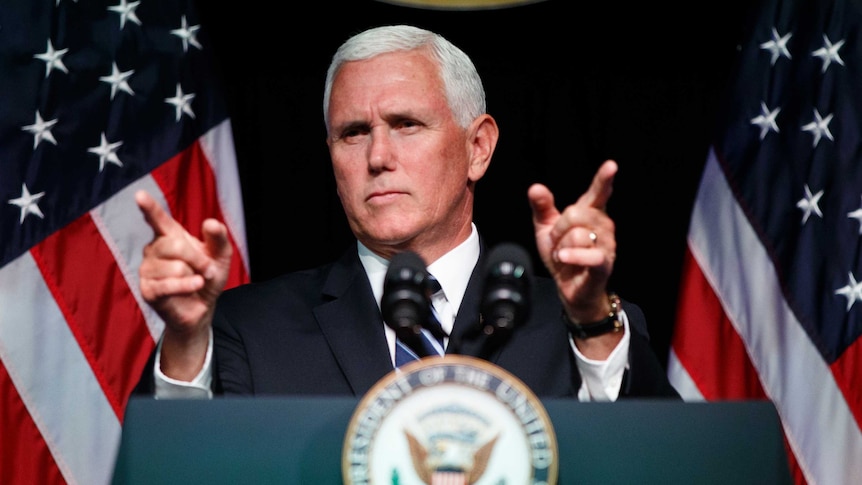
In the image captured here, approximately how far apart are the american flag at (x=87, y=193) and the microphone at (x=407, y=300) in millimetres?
1779

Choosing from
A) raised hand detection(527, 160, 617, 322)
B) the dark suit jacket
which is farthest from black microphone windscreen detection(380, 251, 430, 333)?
the dark suit jacket

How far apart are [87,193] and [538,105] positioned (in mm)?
1341

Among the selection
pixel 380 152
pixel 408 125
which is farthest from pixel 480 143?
pixel 380 152

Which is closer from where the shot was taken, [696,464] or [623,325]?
[696,464]

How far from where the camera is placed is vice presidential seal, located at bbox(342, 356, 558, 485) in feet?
3.92

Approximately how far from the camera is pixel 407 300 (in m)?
1.35

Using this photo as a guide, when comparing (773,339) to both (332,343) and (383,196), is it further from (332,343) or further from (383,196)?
(332,343)

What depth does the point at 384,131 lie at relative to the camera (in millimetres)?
2320

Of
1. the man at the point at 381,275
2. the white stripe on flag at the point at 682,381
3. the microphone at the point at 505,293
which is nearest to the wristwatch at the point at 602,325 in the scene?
the man at the point at 381,275

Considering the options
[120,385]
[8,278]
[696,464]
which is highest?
[696,464]

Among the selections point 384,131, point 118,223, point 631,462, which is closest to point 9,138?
point 118,223

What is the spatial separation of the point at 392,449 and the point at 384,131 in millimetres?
1218

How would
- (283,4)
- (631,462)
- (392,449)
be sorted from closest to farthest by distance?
(392,449) → (631,462) → (283,4)

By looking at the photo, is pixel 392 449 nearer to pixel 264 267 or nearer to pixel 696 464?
pixel 696 464
